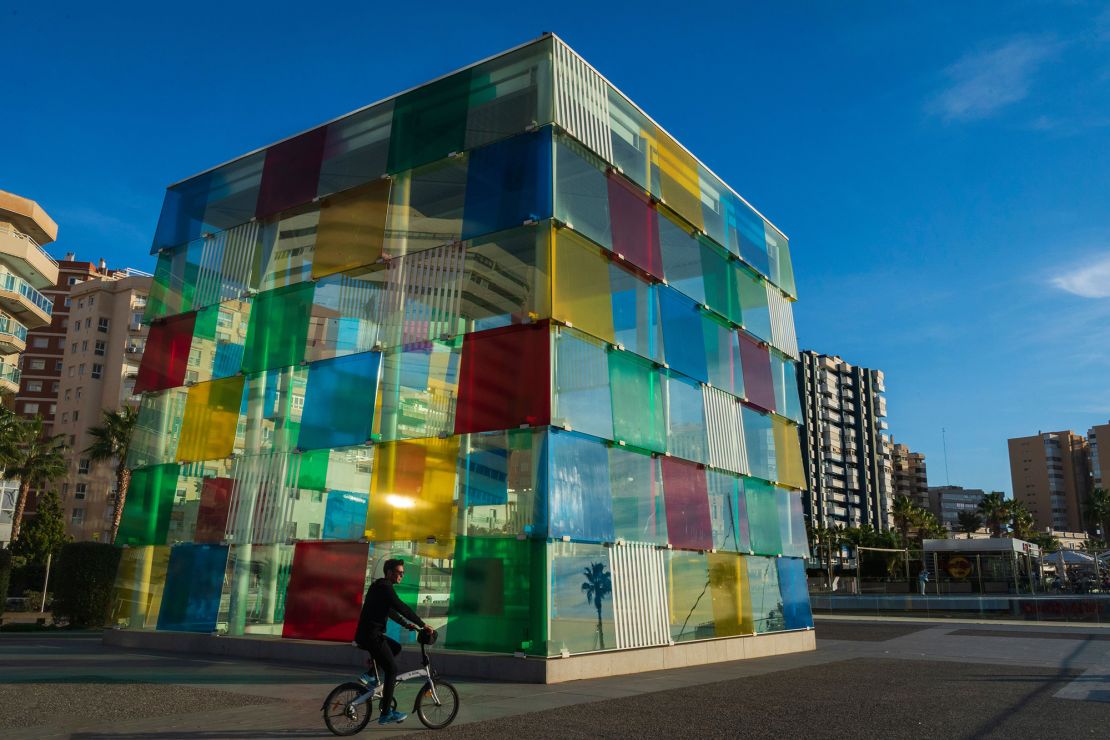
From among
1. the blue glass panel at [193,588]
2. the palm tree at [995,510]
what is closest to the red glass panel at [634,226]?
the blue glass panel at [193,588]

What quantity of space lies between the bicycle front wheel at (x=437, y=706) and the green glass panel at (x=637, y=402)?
8.23m

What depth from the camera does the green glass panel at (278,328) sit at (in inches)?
787

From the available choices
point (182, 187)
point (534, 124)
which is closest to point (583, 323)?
point (534, 124)

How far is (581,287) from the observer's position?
17.1 metres

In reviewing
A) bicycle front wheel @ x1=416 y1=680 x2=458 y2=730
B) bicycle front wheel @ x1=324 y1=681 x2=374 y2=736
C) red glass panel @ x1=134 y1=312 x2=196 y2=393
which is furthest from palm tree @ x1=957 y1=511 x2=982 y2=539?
bicycle front wheel @ x1=324 y1=681 x2=374 y2=736

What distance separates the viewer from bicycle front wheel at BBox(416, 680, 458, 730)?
973 centimetres

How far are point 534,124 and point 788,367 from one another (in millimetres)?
13261

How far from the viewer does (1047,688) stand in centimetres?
1429

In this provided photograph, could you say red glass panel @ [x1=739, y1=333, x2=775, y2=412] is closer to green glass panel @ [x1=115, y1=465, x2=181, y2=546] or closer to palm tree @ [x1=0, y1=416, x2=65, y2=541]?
green glass panel @ [x1=115, y1=465, x2=181, y2=546]

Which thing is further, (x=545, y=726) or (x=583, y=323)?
(x=583, y=323)

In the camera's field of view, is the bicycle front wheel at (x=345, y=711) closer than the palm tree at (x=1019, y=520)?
Yes

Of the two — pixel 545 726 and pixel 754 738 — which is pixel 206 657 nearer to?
pixel 545 726

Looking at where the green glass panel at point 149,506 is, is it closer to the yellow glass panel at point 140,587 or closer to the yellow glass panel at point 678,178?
the yellow glass panel at point 140,587

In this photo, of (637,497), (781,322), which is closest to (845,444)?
(781,322)
